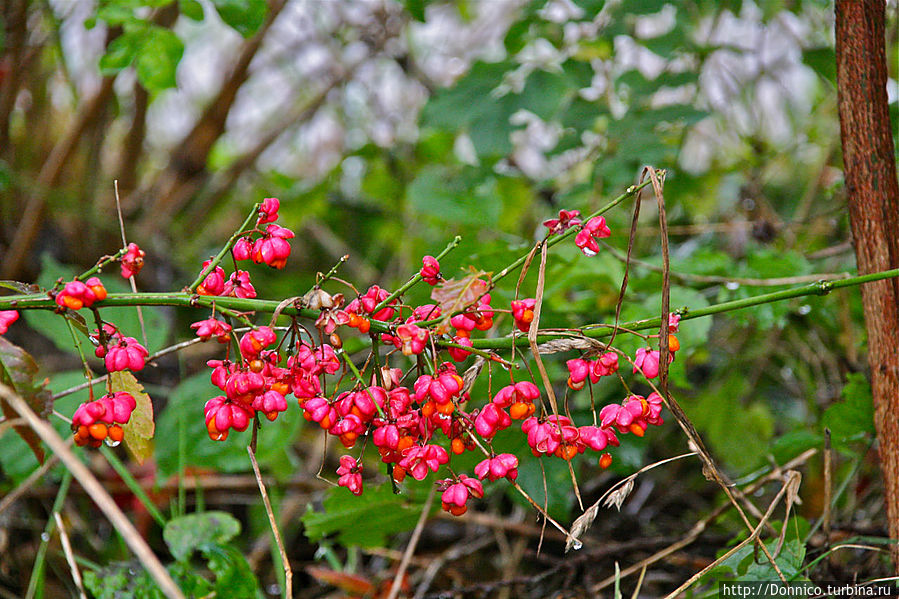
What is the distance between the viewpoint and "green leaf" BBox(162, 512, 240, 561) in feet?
3.99

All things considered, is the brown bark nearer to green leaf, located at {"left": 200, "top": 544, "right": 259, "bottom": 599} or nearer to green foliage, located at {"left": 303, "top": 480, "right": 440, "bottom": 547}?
green foliage, located at {"left": 303, "top": 480, "right": 440, "bottom": 547}

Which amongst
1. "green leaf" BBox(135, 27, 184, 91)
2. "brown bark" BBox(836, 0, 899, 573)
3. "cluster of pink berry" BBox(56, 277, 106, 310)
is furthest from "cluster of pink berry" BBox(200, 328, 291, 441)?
"brown bark" BBox(836, 0, 899, 573)

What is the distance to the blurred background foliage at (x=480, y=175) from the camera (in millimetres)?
1338

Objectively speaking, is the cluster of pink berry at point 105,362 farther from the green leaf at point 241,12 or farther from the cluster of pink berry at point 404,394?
the green leaf at point 241,12

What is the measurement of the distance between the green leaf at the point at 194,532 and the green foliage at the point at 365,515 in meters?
0.15

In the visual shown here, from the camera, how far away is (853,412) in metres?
1.15

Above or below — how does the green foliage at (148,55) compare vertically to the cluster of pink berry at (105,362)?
above

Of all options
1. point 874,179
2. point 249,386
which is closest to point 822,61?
point 874,179

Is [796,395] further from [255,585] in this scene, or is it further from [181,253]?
[181,253]

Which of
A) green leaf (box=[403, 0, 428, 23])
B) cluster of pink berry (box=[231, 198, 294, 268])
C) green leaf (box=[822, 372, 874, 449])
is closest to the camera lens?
cluster of pink berry (box=[231, 198, 294, 268])

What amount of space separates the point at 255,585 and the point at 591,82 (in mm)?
1316

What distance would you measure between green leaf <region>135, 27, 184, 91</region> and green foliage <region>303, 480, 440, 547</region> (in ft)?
2.55

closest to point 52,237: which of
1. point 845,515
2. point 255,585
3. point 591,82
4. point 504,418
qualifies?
point 255,585

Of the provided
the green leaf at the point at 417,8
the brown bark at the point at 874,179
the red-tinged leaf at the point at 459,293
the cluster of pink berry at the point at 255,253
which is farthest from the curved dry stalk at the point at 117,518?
the green leaf at the point at 417,8
